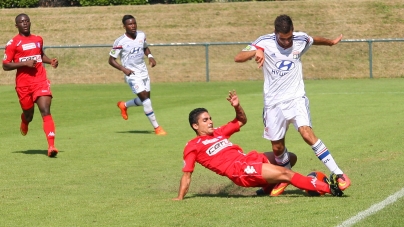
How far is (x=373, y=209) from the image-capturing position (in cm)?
856

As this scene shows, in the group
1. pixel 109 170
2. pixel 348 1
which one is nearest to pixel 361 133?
pixel 109 170

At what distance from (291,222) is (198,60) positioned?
31.4m

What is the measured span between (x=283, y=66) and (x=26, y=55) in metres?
5.87

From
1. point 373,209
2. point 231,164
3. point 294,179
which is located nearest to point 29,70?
point 231,164

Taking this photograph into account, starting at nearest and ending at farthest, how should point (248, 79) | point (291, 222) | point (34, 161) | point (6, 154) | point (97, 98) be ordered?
point (291, 222) → point (34, 161) → point (6, 154) → point (97, 98) → point (248, 79)

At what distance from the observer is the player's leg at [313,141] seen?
9.75 meters

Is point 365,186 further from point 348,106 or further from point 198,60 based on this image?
point 198,60

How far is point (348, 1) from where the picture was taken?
44906mm

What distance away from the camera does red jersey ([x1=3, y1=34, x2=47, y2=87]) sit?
1445 centimetres

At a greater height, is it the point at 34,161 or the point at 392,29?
the point at 34,161

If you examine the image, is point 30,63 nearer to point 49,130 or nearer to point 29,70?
point 29,70

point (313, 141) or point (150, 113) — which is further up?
point (313, 141)

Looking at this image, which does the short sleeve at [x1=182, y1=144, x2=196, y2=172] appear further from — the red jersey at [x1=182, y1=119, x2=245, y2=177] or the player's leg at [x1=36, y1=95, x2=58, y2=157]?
the player's leg at [x1=36, y1=95, x2=58, y2=157]

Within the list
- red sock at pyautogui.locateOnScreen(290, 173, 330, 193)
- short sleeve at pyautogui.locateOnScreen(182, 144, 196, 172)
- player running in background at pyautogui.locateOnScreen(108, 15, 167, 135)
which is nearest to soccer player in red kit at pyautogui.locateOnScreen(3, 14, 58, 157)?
player running in background at pyautogui.locateOnScreen(108, 15, 167, 135)
